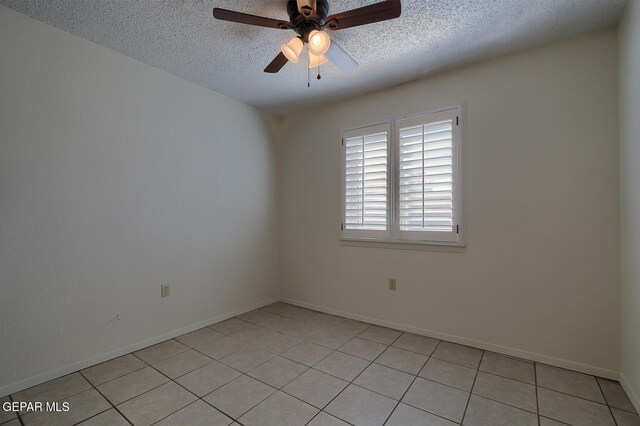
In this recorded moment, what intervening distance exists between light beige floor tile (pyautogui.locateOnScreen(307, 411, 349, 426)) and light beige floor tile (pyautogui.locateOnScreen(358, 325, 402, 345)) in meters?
1.10

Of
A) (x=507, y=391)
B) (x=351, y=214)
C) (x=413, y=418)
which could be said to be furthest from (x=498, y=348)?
(x=351, y=214)

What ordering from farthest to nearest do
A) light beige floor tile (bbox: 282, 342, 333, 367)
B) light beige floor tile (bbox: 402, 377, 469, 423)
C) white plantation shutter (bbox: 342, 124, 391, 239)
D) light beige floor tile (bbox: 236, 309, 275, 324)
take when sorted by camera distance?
1. light beige floor tile (bbox: 236, 309, 275, 324)
2. white plantation shutter (bbox: 342, 124, 391, 239)
3. light beige floor tile (bbox: 282, 342, 333, 367)
4. light beige floor tile (bbox: 402, 377, 469, 423)

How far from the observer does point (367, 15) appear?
1.57 meters

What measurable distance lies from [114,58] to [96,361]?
7.88ft

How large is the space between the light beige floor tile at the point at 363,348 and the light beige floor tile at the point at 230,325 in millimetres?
1107

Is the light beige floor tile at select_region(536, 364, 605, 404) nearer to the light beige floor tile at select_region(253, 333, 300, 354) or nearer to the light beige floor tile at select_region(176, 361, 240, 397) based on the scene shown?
the light beige floor tile at select_region(253, 333, 300, 354)

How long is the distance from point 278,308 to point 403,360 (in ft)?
5.74

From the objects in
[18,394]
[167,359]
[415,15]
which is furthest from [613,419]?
[18,394]

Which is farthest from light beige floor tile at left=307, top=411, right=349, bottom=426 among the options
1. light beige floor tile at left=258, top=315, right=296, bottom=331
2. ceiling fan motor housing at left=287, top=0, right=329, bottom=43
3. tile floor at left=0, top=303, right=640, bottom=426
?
ceiling fan motor housing at left=287, top=0, right=329, bottom=43

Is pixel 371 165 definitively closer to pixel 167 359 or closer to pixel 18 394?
pixel 167 359

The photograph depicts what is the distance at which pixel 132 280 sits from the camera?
2480 mm

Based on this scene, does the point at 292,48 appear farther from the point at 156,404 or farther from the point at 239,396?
the point at 156,404

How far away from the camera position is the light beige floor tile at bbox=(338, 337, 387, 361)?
240cm

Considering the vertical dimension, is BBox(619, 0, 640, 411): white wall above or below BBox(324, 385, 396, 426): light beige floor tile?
above
